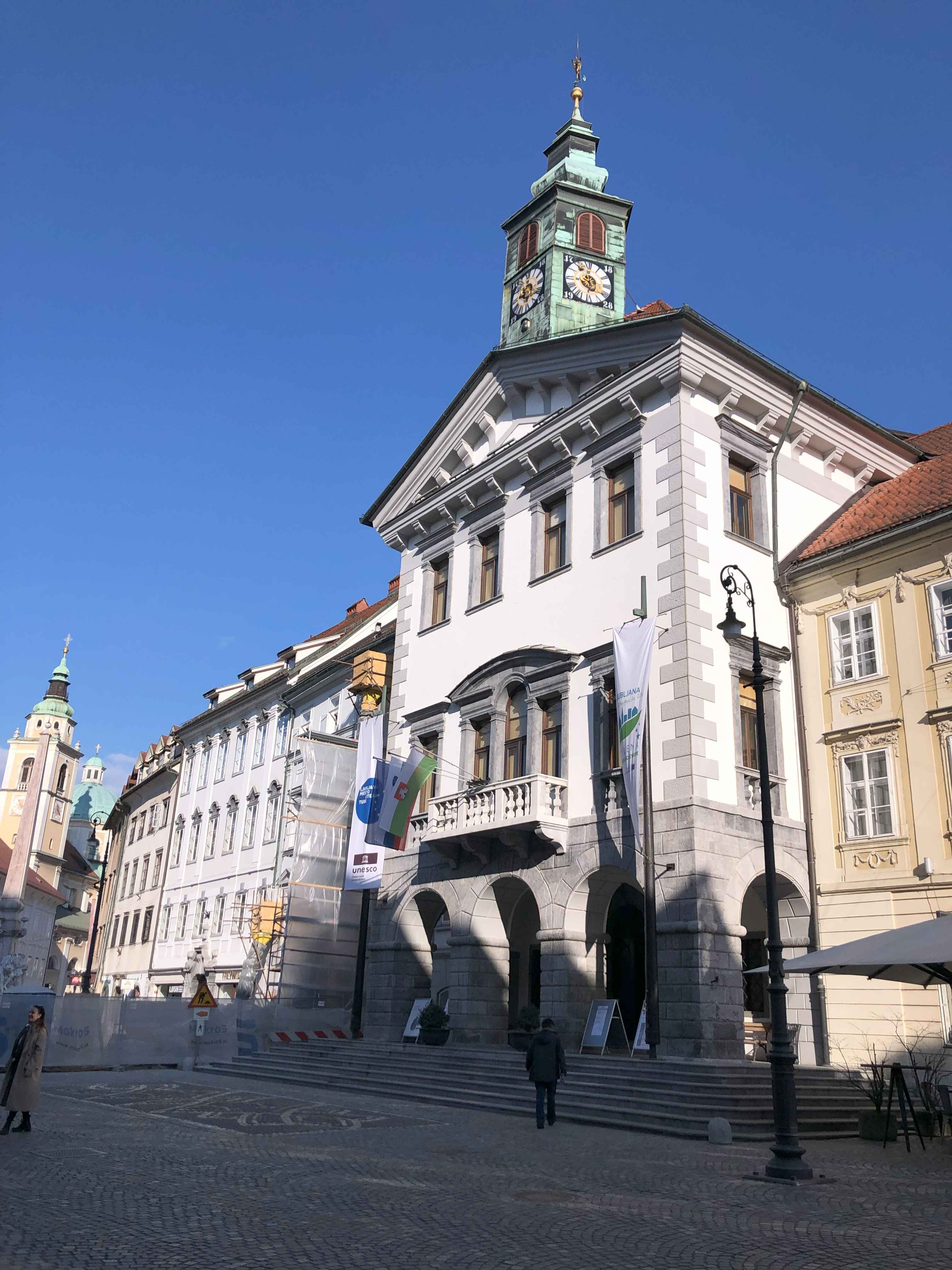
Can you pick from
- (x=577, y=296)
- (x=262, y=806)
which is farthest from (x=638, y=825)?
(x=262, y=806)

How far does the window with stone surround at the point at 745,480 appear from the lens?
24.4 meters

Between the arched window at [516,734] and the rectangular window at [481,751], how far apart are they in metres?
0.75

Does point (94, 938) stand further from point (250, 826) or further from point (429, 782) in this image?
point (429, 782)

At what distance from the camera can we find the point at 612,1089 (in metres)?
18.0

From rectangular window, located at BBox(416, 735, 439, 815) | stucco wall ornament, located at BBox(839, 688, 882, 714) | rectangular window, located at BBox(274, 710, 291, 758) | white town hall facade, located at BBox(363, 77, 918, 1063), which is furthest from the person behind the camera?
rectangular window, located at BBox(274, 710, 291, 758)

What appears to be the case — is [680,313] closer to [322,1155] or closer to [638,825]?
[638,825]

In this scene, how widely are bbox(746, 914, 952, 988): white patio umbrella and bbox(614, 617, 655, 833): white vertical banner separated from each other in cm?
531

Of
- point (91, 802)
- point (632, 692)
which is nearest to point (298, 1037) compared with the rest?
point (632, 692)

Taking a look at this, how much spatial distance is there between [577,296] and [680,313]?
20.2 feet

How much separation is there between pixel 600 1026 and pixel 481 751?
7.68m

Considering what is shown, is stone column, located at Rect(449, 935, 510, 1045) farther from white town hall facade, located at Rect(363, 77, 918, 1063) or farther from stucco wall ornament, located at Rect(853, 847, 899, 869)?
stucco wall ornament, located at Rect(853, 847, 899, 869)

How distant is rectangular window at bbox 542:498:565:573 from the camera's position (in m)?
26.6

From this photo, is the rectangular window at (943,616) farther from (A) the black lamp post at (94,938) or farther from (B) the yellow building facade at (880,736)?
(A) the black lamp post at (94,938)

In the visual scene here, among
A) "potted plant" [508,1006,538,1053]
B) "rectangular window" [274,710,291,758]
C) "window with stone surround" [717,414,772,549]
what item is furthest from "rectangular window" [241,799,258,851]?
"window with stone surround" [717,414,772,549]
